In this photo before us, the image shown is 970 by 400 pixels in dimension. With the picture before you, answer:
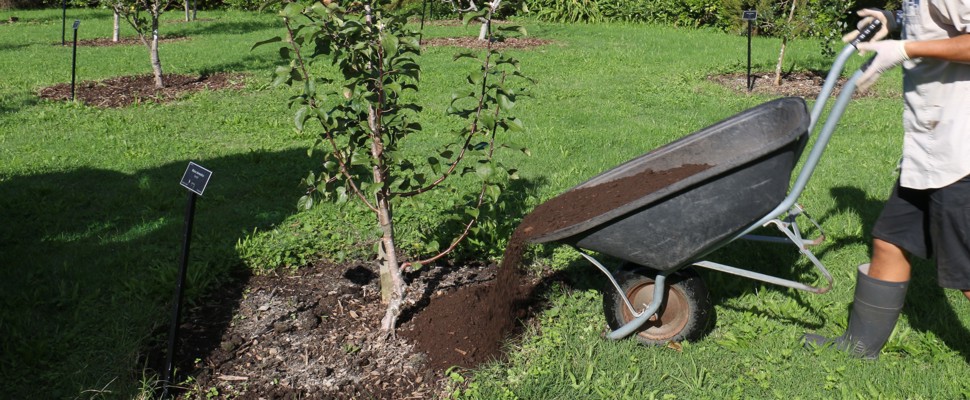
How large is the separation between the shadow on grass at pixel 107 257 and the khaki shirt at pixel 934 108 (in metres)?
2.98

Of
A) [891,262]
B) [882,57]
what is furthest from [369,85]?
[891,262]

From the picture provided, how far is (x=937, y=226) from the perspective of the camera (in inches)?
113

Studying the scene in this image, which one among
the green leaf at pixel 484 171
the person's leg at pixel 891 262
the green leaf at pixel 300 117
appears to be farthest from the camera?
the green leaf at pixel 484 171

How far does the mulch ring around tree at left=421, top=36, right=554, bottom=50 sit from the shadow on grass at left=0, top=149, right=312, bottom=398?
6.10 metres

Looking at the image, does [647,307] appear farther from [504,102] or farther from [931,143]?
[931,143]

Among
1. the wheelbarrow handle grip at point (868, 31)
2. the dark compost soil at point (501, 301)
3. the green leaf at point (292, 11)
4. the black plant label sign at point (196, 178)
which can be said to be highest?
the wheelbarrow handle grip at point (868, 31)

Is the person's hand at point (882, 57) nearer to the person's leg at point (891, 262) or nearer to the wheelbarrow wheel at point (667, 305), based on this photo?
the person's leg at point (891, 262)

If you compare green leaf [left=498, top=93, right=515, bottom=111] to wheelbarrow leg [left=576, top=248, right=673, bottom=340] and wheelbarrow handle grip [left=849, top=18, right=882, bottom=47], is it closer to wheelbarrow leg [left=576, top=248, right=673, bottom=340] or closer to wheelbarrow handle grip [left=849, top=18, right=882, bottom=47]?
→ wheelbarrow leg [left=576, top=248, right=673, bottom=340]

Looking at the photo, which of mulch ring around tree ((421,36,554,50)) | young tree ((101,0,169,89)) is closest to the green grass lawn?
young tree ((101,0,169,89))

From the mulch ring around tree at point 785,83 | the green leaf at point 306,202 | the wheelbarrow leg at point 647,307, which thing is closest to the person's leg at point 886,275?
the wheelbarrow leg at point 647,307

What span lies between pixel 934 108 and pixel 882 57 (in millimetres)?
295

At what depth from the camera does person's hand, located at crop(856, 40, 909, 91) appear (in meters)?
2.66

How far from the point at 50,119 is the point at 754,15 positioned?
262 inches

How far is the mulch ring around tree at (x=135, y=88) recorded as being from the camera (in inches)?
Answer: 325
